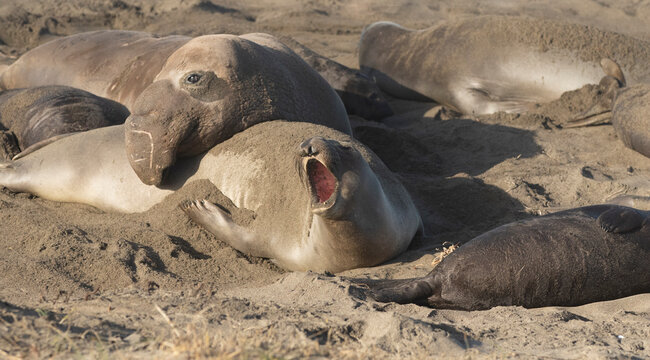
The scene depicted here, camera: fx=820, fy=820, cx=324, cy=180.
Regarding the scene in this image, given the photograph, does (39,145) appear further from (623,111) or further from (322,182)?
(623,111)

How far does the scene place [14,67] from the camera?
7395 millimetres

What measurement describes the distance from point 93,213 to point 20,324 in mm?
2553

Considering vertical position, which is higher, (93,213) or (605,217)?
(605,217)

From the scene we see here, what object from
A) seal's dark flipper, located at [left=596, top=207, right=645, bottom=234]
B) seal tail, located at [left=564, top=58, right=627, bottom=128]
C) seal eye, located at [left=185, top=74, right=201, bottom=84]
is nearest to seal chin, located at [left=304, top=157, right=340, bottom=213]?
seal eye, located at [left=185, top=74, right=201, bottom=84]

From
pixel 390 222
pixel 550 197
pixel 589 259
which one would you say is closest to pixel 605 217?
pixel 589 259

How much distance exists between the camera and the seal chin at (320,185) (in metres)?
3.77

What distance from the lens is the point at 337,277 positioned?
3.87 metres

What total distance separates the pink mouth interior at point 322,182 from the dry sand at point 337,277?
1.28 ft

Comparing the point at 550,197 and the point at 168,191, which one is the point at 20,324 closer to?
the point at 168,191

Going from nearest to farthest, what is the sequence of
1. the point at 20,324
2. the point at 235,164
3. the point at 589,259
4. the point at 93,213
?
the point at 20,324, the point at 589,259, the point at 235,164, the point at 93,213

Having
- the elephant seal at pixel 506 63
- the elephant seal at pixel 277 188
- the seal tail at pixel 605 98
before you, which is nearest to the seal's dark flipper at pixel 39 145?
the elephant seal at pixel 277 188

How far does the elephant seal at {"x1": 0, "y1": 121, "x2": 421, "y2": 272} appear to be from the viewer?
12.7 ft

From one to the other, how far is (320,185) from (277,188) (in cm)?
61

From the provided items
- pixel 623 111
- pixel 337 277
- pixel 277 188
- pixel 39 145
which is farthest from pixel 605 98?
pixel 39 145
